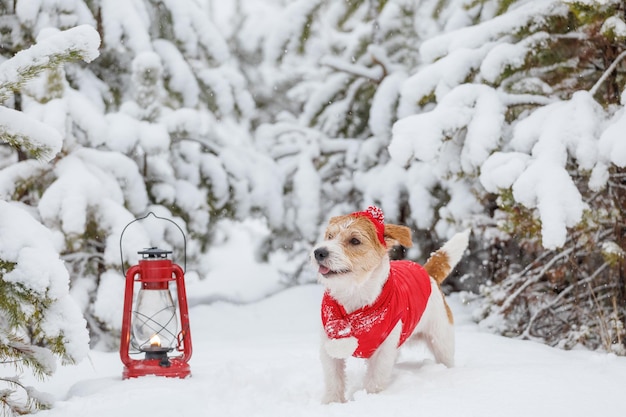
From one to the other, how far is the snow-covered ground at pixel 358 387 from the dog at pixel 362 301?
17 centimetres

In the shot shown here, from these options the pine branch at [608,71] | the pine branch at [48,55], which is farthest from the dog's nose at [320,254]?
the pine branch at [608,71]

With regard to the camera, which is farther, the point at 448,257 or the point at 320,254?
the point at 448,257

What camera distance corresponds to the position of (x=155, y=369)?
3.62 metres

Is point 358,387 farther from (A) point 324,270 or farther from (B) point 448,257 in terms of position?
(B) point 448,257

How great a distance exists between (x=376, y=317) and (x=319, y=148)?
4.62 metres

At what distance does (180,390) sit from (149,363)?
469 mm

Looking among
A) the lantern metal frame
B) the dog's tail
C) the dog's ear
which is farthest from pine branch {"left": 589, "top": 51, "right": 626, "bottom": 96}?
the lantern metal frame

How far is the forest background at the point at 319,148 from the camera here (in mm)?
4137

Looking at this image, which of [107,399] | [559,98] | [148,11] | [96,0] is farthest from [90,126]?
[559,98]

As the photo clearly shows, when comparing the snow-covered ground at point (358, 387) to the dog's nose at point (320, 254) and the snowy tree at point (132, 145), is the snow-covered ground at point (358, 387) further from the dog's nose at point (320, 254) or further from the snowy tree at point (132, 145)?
the snowy tree at point (132, 145)

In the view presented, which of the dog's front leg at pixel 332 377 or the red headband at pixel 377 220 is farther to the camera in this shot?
the red headband at pixel 377 220

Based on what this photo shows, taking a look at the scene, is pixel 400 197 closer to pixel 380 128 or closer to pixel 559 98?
pixel 380 128

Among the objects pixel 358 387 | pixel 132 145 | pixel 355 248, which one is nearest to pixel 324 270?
pixel 355 248

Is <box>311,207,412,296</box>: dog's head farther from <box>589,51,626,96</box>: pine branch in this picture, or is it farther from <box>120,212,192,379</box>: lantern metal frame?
<box>589,51,626,96</box>: pine branch
